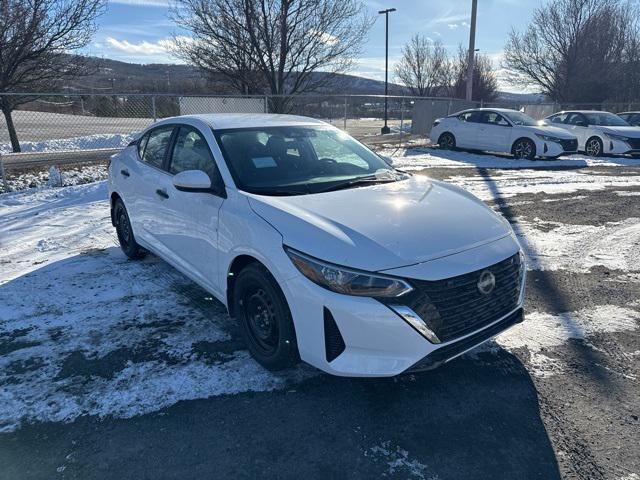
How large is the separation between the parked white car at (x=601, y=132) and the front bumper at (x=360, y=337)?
51.9 ft

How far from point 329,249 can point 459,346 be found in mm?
958

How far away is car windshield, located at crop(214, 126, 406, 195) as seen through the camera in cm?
353

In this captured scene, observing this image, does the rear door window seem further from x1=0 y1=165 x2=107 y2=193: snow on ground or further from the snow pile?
x1=0 y1=165 x2=107 y2=193: snow on ground

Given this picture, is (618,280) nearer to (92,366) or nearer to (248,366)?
(248,366)

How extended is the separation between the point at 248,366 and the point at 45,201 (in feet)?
21.8

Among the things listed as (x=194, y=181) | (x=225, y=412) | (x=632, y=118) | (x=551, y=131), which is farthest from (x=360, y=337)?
(x=632, y=118)

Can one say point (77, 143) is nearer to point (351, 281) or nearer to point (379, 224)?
point (379, 224)

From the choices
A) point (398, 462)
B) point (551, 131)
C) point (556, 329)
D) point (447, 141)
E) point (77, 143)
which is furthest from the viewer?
point (447, 141)

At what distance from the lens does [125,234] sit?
18.1 ft

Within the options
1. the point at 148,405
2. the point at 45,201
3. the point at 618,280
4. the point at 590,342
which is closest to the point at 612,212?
the point at 618,280

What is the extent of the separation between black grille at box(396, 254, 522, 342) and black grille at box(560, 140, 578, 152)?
13.2 meters

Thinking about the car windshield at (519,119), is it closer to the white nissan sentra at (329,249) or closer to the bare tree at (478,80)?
the white nissan sentra at (329,249)

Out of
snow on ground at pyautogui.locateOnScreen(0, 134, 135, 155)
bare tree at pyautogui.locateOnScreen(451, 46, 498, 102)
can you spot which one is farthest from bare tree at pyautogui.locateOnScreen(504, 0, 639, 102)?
snow on ground at pyautogui.locateOnScreen(0, 134, 135, 155)

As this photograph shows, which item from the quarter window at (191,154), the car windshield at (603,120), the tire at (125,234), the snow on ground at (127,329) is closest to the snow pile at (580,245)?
the snow on ground at (127,329)
